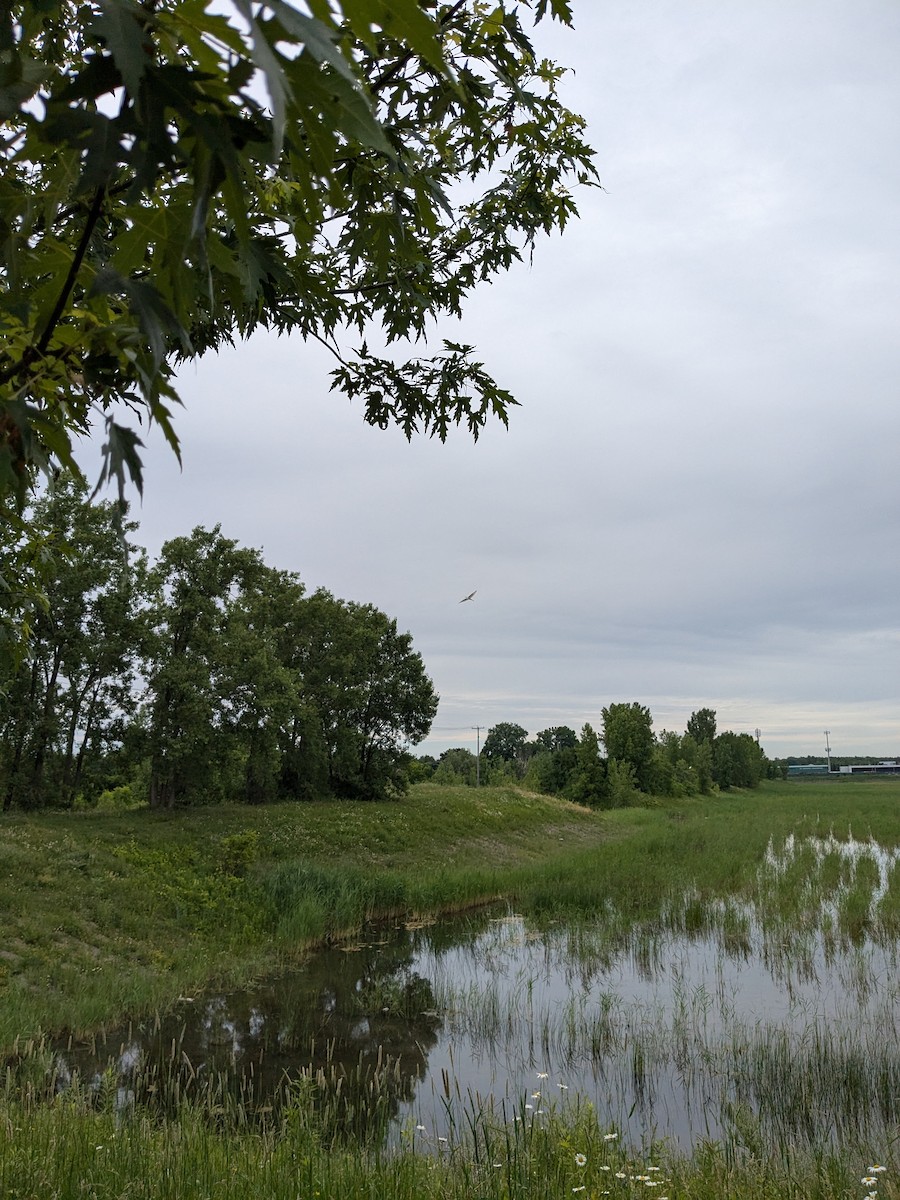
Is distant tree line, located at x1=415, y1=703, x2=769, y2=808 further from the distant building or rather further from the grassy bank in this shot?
the distant building

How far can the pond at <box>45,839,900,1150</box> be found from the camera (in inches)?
260

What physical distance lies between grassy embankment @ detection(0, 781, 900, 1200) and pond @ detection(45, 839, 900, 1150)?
40cm

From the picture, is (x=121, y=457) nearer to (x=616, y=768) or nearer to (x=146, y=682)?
(x=146, y=682)

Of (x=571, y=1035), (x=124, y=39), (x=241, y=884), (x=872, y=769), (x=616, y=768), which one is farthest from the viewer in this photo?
(x=872, y=769)

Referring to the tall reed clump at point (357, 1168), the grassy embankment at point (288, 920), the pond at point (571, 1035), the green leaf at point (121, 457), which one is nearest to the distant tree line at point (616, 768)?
the grassy embankment at point (288, 920)

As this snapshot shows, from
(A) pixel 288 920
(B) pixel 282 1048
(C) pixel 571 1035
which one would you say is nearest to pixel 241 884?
(A) pixel 288 920

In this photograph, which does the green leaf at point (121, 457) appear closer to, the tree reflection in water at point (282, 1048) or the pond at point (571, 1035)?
the pond at point (571, 1035)

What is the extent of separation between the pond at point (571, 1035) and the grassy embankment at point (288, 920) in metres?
0.40

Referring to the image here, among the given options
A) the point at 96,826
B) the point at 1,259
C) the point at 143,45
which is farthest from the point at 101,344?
the point at 96,826

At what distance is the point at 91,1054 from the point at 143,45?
9887 mm

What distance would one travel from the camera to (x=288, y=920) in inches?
541

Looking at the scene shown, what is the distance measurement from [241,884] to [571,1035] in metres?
8.72

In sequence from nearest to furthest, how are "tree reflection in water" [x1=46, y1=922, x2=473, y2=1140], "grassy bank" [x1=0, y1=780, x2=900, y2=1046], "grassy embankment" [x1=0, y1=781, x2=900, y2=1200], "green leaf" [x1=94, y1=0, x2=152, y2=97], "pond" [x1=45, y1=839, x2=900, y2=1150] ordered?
1. "green leaf" [x1=94, y1=0, x2=152, y2=97]
2. "grassy embankment" [x1=0, y1=781, x2=900, y2=1200]
3. "pond" [x1=45, y1=839, x2=900, y2=1150]
4. "tree reflection in water" [x1=46, y1=922, x2=473, y2=1140]
5. "grassy bank" [x1=0, y1=780, x2=900, y2=1046]

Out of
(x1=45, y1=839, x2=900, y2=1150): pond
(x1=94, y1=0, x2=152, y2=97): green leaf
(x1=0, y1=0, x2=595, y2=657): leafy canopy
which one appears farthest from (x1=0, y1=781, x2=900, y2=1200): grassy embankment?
(x1=94, y1=0, x2=152, y2=97): green leaf
